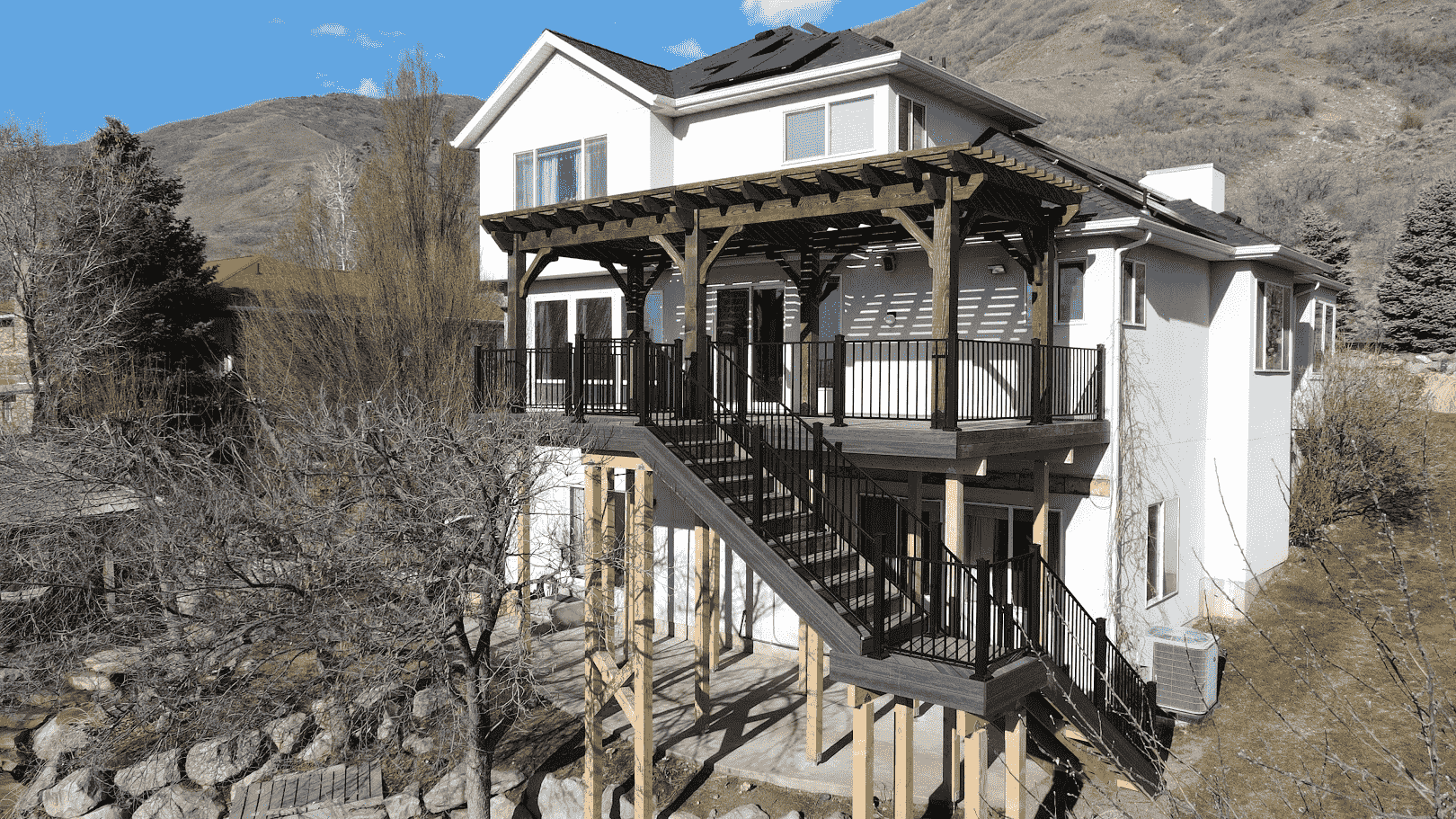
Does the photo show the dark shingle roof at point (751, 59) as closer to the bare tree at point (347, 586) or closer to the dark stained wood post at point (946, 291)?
the dark stained wood post at point (946, 291)

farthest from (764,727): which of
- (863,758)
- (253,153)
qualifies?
(253,153)

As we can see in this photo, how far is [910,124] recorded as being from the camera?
14.6m

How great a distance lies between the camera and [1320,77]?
206 ft

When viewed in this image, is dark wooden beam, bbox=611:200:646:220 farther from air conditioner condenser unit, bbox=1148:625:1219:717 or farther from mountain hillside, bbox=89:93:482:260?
mountain hillside, bbox=89:93:482:260

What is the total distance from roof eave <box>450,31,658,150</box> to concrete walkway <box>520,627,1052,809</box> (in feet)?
31.5

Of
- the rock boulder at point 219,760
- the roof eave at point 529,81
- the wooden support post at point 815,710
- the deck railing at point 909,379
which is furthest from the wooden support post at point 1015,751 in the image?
the roof eave at point 529,81

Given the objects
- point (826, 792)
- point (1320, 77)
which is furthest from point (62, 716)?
point (1320, 77)

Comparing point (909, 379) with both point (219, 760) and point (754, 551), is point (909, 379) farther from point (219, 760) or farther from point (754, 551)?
point (219, 760)

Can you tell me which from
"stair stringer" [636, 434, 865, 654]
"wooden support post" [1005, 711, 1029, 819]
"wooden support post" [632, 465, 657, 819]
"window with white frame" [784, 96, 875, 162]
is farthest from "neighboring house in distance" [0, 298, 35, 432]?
"wooden support post" [1005, 711, 1029, 819]

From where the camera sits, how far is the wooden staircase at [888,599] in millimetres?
8086

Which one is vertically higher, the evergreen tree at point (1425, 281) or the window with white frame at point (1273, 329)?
the evergreen tree at point (1425, 281)

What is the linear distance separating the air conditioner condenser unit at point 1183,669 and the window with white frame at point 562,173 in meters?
11.6

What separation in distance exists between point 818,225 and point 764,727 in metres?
6.79

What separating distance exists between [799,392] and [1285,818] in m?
7.89
